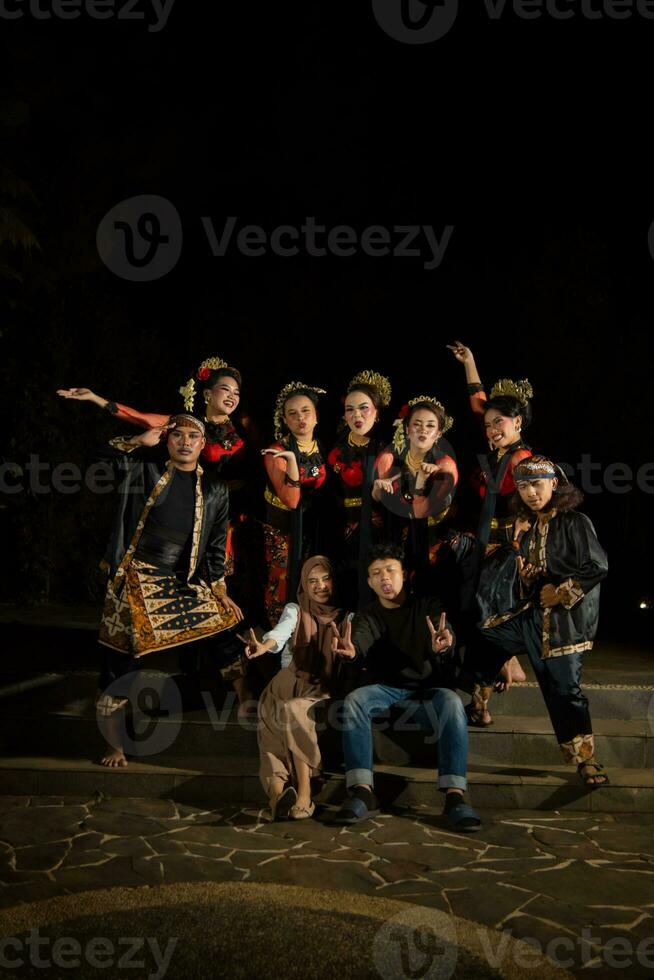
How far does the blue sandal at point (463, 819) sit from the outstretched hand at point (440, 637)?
0.81 metres

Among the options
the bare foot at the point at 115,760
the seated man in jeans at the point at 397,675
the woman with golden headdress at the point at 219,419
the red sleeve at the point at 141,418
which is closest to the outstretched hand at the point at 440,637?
the seated man in jeans at the point at 397,675

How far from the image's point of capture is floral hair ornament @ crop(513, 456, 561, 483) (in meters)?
5.01

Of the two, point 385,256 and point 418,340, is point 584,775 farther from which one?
point 385,256

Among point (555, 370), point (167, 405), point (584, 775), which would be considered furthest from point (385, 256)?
point (584, 775)

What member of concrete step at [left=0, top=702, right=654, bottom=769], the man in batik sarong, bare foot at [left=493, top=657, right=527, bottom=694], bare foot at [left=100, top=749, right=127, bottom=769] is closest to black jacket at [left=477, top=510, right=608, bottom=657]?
bare foot at [left=493, top=657, right=527, bottom=694]

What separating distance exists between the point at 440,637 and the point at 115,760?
6.65 ft

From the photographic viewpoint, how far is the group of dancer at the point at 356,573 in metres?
4.75

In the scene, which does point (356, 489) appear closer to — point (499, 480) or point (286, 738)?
point (499, 480)

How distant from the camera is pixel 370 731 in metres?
4.69

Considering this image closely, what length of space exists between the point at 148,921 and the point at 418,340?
821cm

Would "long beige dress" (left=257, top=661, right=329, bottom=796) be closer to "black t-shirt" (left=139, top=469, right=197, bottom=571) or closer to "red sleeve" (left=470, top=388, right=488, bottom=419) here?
"black t-shirt" (left=139, top=469, right=197, bottom=571)

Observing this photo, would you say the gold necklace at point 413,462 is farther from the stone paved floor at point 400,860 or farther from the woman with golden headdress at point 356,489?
the stone paved floor at point 400,860

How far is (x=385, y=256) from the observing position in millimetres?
10812

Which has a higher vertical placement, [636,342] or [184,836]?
[636,342]
